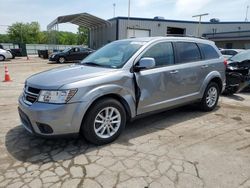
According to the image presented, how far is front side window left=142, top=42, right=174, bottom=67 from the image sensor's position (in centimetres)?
466

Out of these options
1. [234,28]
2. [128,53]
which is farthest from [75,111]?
[234,28]

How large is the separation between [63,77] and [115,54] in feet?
4.19

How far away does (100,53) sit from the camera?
16.8 ft

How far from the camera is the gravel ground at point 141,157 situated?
3.09 meters

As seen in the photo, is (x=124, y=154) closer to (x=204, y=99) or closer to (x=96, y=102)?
(x=96, y=102)

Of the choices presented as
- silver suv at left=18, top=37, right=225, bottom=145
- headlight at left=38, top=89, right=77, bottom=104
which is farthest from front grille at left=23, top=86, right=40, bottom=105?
headlight at left=38, top=89, right=77, bottom=104

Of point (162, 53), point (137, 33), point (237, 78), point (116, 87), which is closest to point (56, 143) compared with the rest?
point (116, 87)

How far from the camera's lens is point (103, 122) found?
4031 mm

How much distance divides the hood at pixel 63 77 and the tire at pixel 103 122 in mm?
459

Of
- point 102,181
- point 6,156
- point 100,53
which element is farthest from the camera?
point 100,53

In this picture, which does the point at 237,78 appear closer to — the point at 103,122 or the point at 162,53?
the point at 162,53

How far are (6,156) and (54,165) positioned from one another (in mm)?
827

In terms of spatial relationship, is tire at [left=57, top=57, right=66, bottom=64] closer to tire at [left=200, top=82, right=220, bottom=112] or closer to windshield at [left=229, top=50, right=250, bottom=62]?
windshield at [left=229, top=50, right=250, bottom=62]

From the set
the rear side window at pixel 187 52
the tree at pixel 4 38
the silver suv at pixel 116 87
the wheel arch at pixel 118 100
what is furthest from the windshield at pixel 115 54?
the tree at pixel 4 38
